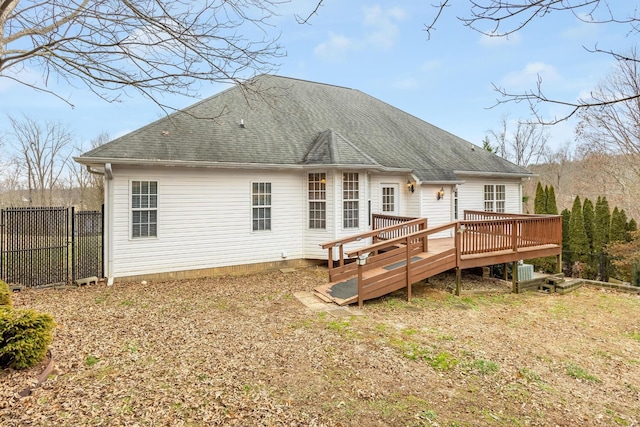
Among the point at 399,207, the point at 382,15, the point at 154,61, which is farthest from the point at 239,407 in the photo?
the point at 399,207

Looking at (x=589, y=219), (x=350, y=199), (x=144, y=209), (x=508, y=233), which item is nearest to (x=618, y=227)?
(x=589, y=219)

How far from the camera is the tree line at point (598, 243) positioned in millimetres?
12852

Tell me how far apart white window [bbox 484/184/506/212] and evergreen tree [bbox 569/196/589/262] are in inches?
111

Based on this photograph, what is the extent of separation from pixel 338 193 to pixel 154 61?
20.9 feet

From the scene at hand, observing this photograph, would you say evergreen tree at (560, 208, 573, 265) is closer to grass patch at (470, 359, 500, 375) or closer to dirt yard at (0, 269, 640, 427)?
dirt yard at (0, 269, 640, 427)

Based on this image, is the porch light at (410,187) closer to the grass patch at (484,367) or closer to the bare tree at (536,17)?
the grass patch at (484,367)

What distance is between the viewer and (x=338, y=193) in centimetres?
1075

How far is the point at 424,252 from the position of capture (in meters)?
9.48

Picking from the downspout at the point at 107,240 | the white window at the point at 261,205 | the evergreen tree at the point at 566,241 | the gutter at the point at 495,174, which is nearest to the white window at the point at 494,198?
the gutter at the point at 495,174

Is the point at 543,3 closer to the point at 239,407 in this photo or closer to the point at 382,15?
the point at 382,15

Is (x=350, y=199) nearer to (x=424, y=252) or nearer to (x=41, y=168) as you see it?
(x=424, y=252)

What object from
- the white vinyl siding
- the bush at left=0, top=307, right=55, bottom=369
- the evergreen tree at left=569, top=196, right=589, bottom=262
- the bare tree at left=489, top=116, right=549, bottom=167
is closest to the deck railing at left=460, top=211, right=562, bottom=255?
the white vinyl siding

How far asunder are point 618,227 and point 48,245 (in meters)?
20.1

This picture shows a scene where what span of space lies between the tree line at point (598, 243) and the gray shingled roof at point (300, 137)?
10.3ft
